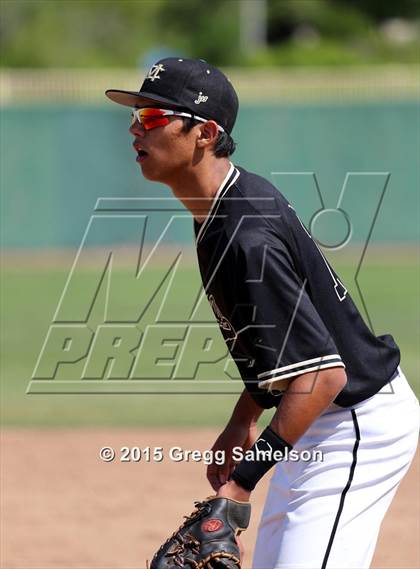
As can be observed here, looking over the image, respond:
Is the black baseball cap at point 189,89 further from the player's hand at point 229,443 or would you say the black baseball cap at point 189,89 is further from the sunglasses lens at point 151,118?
the player's hand at point 229,443

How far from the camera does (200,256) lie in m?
3.76

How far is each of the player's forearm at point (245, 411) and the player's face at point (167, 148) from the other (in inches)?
35.0

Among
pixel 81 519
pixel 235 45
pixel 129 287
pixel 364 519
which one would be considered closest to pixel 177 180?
pixel 364 519

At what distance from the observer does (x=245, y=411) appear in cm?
410

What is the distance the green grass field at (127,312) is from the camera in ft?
31.0

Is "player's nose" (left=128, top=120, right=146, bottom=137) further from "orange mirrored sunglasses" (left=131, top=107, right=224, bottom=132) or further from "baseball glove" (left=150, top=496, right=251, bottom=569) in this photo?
"baseball glove" (left=150, top=496, right=251, bottom=569)

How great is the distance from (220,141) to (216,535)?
4.22 ft

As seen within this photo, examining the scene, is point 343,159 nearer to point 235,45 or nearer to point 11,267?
point 11,267

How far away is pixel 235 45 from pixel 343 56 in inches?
301

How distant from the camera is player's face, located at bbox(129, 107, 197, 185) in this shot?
12.0ft

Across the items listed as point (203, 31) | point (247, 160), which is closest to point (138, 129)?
point (247, 160)

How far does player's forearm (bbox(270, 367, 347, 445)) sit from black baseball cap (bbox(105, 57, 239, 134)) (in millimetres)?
930

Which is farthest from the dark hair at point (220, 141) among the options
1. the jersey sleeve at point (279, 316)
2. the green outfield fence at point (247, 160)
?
the green outfield fence at point (247, 160)

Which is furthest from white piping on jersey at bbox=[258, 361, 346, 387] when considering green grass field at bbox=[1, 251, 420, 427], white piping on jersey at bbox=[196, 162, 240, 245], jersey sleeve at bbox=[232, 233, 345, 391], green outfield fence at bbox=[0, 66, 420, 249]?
green outfield fence at bbox=[0, 66, 420, 249]
